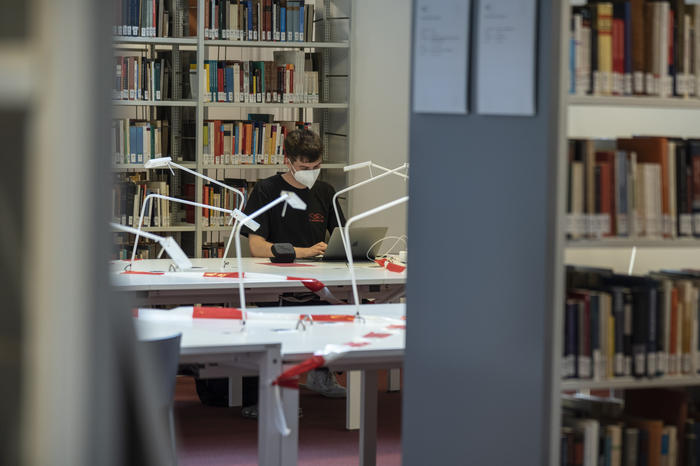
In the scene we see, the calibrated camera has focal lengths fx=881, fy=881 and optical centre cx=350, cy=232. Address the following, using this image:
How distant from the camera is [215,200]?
5.93 meters

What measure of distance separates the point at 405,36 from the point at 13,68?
234 inches

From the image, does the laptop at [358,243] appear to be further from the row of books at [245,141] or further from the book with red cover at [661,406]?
the book with red cover at [661,406]

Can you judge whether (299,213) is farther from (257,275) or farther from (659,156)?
(659,156)

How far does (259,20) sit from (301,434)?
3.00 metres

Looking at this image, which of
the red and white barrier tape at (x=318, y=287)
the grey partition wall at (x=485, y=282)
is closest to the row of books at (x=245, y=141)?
the red and white barrier tape at (x=318, y=287)

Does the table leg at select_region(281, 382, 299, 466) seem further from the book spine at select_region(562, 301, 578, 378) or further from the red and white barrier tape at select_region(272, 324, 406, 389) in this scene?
the book spine at select_region(562, 301, 578, 378)

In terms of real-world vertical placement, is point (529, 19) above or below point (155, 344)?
above

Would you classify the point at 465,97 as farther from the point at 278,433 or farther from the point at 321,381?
the point at 321,381

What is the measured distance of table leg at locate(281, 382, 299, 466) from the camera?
8.63ft

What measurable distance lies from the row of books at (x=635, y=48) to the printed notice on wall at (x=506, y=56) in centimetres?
11

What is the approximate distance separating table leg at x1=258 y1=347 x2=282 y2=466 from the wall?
3505 mm

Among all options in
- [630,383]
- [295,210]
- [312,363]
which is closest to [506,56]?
[630,383]

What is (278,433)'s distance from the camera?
2643 millimetres

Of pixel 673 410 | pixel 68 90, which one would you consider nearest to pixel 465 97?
pixel 673 410
